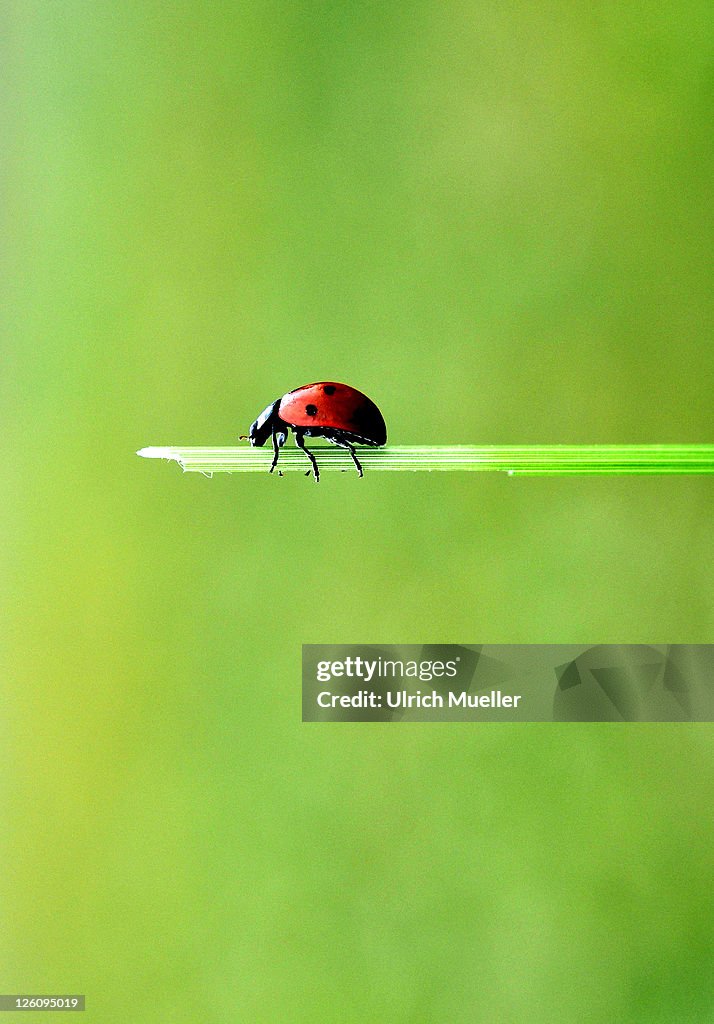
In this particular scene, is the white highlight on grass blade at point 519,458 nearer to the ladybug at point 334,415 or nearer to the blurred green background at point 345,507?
the ladybug at point 334,415

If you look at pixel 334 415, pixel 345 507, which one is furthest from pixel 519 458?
pixel 345 507

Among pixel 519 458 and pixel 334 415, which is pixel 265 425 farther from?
pixel 519 458

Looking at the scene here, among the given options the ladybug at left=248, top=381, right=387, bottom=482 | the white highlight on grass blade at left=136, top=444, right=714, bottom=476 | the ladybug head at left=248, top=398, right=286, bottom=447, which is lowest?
the white highlight on grass blade at left=136, top=444, right=714, bottom=476

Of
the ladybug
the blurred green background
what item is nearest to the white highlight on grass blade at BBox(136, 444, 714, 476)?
the ladybug

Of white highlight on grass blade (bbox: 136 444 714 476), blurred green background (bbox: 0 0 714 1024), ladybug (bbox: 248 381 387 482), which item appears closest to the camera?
white highlight on grass blade (bbox: 136 444 714 476)

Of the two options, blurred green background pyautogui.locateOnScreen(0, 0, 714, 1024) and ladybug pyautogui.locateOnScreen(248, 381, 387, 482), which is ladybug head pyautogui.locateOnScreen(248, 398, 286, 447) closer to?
ladybug pyautogui.locateOnScreen(248, 381, 387, 482)

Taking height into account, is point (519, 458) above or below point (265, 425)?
below
